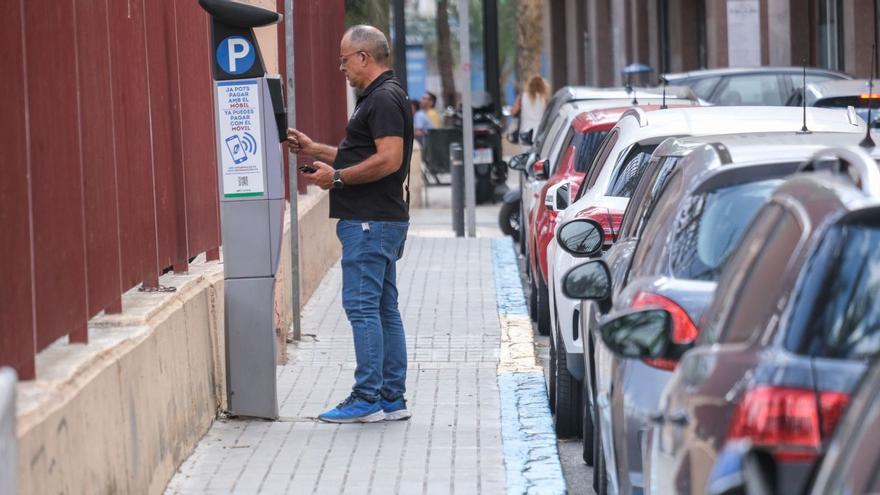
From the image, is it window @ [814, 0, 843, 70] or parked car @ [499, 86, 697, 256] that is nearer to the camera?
parked car @ [499, 86, 697, 256]

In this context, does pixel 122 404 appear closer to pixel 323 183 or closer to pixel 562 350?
pixel 323 183

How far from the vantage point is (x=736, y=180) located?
5.36 metres

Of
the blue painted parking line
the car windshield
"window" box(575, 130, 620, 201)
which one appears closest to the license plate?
the blue painted parking line

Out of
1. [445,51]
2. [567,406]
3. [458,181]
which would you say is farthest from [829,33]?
[445,51]

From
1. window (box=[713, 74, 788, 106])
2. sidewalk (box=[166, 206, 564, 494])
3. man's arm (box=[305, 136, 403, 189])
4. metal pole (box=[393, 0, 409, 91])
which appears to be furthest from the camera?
window (box=[713, 74, 788, 106])

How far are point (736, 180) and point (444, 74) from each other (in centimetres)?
4501

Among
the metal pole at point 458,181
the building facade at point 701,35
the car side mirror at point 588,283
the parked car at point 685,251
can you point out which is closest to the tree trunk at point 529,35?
the building facade at point 701,35

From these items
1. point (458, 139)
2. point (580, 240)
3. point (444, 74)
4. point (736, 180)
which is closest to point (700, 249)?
point (736, 180)

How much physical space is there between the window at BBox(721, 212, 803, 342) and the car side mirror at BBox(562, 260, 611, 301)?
2019mm

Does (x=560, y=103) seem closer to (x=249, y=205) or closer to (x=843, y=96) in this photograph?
(x=843, y=96)

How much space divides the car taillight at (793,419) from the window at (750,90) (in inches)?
735

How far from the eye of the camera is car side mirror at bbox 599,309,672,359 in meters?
4.53

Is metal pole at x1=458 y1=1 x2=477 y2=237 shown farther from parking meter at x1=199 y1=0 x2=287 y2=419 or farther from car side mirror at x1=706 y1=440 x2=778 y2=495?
car side mirror at x1=706 y1=440 x2=778 y2=495

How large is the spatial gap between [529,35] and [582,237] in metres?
36.4
